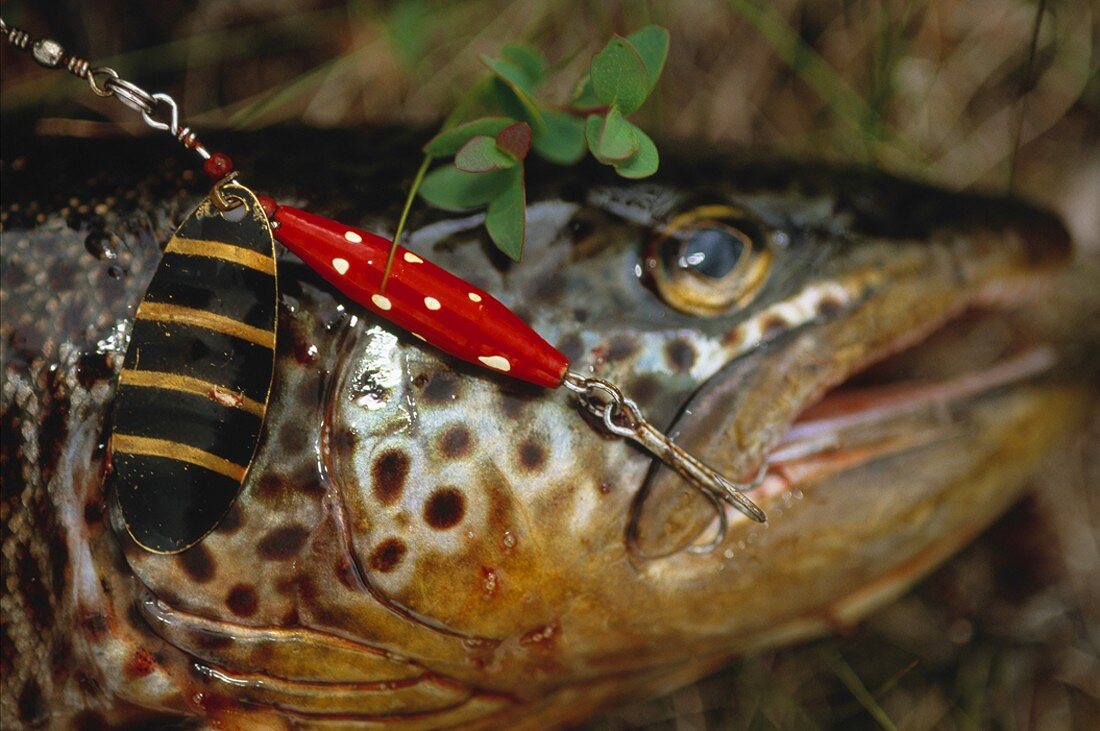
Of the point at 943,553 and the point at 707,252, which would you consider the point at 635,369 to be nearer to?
the point at 707,252

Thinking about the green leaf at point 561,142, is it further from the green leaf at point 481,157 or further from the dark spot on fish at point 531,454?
the dark spot on fish at point 531,454

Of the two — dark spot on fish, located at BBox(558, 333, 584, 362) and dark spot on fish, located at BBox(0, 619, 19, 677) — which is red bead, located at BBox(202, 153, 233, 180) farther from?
dark spot on fish, located at BBox(0, 619, 19, 677)

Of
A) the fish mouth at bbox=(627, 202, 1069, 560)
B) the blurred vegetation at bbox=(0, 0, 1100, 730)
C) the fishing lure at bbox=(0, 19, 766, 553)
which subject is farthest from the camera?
the blurred vegetation at bbox=(0, 0, 1100, 730)

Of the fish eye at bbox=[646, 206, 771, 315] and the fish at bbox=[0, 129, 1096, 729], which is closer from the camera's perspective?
the fish at bbox=[0, 129, 1096, 729]

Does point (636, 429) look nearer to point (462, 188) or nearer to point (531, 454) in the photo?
point (531, 454)

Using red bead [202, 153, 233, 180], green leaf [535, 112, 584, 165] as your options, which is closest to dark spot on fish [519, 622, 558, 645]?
green leaf [535, 112, 584, 165]

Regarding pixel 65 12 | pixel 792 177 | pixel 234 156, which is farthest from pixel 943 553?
pixel 65 12

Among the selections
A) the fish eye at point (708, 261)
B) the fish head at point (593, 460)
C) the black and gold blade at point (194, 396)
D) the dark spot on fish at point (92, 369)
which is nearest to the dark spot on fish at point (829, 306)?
the fish head at point (593, 460)
